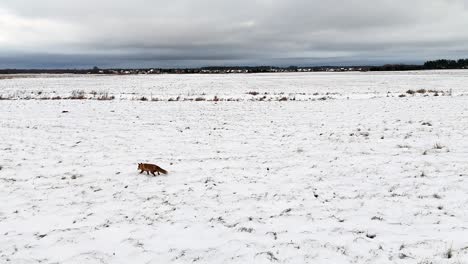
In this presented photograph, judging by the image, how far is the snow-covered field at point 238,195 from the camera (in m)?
4.90

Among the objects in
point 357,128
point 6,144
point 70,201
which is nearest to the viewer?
point 70,201

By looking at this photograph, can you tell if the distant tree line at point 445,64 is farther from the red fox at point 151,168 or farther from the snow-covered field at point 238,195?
the red fox at point 151,168

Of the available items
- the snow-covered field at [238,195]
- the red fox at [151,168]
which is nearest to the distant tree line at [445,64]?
the snow-covered field at [238,195]

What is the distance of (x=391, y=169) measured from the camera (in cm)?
816

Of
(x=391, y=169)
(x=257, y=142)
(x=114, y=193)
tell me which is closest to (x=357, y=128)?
(x=257, y=142)

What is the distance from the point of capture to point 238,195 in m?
6.88

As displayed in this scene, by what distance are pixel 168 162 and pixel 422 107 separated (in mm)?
14315

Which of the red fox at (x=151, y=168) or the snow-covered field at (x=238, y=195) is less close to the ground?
the red fox at (x=151, y=168)

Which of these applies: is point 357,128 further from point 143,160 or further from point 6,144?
point 6,144

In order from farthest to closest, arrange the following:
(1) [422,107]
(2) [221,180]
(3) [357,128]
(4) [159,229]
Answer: (1) [422,107] → (3) [357,128] → (2) [221,180] → (4) [159,229]

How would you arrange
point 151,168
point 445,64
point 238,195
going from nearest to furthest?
point 238,195, point 151,168, point 445,64

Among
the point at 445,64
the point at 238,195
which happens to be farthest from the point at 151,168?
the point at 445,64

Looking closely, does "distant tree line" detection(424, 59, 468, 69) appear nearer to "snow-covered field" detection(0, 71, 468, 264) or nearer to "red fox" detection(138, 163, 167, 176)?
"snow-covered field" detection(0, 71, 468, 264)

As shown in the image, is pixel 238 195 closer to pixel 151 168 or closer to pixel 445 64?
pixel 151 168
